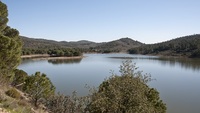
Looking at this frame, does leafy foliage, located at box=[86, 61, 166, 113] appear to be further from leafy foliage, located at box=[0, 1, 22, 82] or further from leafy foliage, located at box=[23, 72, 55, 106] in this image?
leafy foliage, located at box=[0, 1, 22, 82]

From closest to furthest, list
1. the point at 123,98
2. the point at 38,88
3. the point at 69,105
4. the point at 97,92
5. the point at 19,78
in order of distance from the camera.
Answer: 1. the point at 123,98
2. the point at 97,92
3. the point at 69,105
4. the point at 38,88
5. the point at 19,78

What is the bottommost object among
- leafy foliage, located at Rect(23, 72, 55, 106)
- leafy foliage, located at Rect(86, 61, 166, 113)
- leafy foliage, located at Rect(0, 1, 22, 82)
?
leafy foliage, located at Rect(23, 72, 55, 106)

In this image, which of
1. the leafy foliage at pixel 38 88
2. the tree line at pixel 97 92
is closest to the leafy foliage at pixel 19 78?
the tree line at pixel 97 92

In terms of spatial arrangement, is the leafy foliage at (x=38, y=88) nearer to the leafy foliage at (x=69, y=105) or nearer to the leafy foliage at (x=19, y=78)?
the leafy foliage at (x=19, y=78)

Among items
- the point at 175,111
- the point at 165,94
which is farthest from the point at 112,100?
the point at 165,94

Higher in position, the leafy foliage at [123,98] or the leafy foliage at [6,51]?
the leafy foliage at [6,51]

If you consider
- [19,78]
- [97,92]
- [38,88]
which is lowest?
[38,88]

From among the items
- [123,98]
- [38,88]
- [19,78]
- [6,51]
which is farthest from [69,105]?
[19,78]

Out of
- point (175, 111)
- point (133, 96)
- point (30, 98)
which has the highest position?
point (133, 96)

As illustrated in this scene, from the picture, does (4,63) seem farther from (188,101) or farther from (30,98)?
(188,101)

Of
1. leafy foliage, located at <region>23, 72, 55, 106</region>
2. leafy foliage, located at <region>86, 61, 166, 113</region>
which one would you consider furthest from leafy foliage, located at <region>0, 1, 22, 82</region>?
leafy foliage, located at <region>86, 61, 166, 113</region>

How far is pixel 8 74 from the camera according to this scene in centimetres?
1991

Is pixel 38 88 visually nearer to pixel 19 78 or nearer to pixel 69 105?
pixel 19 78

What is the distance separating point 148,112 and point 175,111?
46.2ft
